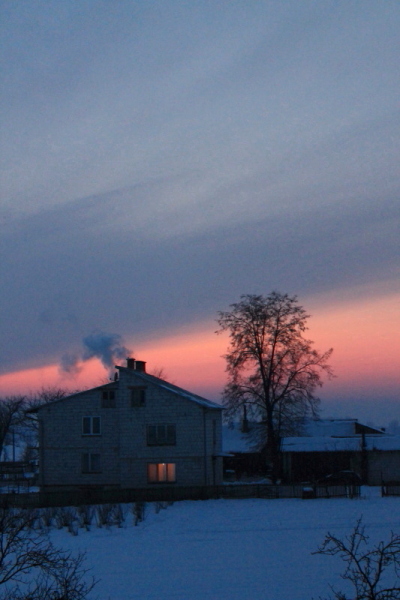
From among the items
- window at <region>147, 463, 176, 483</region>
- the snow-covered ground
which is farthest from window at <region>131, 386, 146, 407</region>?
the snow-covered ground

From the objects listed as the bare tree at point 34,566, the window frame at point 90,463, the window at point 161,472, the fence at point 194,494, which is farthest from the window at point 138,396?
the bare tree at point 34,566

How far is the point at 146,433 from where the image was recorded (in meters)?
43.2

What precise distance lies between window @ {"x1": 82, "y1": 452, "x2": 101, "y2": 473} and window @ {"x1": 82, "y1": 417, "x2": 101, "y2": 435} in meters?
1.26

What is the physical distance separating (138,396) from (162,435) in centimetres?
271

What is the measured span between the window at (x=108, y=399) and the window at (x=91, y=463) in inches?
119

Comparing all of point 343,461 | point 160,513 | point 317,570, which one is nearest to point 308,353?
point 343,461

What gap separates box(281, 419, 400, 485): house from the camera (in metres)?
50.8

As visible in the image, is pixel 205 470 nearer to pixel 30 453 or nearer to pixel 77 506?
pixel 77 506

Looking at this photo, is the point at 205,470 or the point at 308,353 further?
the point at 308,353

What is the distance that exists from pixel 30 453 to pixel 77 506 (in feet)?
260

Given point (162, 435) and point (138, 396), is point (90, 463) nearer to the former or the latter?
point (162, 435)

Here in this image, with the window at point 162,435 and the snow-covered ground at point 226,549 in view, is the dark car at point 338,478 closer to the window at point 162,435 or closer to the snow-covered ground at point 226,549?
the window at point 162,435

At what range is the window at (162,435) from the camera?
42.9m

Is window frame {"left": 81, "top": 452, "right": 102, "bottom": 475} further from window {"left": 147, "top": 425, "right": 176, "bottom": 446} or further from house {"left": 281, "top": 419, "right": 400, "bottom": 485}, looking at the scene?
house {"left": 281, "top": 419, "right": 400, "bottom": 485}
